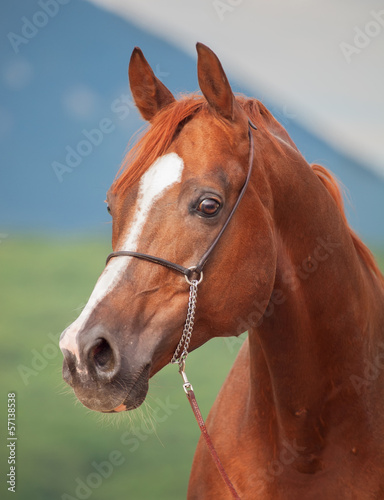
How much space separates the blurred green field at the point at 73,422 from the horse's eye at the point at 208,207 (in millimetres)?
1145

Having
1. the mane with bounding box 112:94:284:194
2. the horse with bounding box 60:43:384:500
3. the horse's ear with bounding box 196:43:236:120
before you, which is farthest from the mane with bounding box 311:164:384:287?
the horse's ear with bounding box 196:43:236:120

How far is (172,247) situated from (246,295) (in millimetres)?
279

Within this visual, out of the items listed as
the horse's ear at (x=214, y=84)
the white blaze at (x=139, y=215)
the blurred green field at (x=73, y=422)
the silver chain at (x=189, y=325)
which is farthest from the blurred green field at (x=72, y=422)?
the horse's ear at (x=214, y=84)

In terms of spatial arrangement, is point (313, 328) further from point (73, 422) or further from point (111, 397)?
point (73, 422)

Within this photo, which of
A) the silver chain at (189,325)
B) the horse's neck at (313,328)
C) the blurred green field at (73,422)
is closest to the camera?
the silver chain at (189,325)

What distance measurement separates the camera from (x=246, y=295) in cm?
169

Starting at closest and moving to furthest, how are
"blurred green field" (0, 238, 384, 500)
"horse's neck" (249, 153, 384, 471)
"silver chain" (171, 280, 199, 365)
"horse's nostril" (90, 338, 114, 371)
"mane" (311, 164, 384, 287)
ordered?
"horse's nostril" (90, 338, 114, 371) < "silver chain" (171, 280, 199, 365) < "horse's neck" (249, 153, 384, 471) < "mane" (311, 164, 384, 287) < "blurred green field" (0, 238, 384, 500)

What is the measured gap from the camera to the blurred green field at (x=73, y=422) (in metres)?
4.09

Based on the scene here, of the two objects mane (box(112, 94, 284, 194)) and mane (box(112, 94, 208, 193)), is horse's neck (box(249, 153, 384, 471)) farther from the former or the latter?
mane (box(112, 94, 208, 193))

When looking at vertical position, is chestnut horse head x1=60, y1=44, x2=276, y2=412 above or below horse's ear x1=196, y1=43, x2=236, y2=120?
below

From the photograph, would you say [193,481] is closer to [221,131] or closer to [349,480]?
[349,480]

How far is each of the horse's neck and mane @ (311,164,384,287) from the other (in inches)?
7.3

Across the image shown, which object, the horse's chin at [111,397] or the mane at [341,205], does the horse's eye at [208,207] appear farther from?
the mane at [341,205]

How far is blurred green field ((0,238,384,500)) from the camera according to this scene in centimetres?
409
